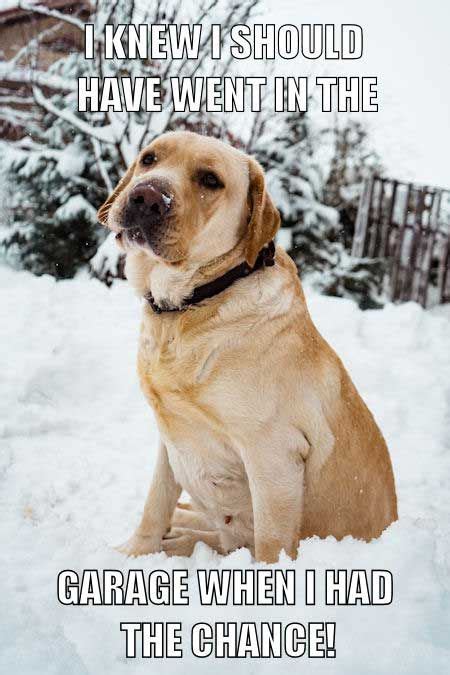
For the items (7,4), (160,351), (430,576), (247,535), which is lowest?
(247,535)

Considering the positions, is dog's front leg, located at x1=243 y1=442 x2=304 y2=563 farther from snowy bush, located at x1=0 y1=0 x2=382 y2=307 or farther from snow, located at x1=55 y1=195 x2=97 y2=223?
snow, located at x1=55 y1=195 x2=97 y2=223

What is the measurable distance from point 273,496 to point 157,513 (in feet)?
2.11

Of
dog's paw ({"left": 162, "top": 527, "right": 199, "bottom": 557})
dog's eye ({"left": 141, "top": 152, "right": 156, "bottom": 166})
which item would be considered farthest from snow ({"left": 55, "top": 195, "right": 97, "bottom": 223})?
dog's paw ({"left": 162, "top": 527, "right": 199, "bottom": 557})

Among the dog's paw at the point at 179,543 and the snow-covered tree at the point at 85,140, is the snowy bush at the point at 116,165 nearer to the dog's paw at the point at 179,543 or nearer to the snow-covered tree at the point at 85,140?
the snow-covered tree at the point at 85,140

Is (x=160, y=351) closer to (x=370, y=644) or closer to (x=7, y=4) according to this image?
(x=370, y=644)

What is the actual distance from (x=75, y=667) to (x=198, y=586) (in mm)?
527

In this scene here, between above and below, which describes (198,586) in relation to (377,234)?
above

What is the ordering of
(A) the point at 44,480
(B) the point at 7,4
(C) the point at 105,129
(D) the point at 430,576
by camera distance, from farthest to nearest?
1. (B) the point at 7,4
2. (C) the point at 105,129
3. (A) the point at 44,480
4. (D) the point at 430,576

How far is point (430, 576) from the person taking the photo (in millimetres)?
1986

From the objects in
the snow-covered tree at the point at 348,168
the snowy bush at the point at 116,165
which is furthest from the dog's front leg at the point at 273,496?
the snow-covered tree at the point at 348,168

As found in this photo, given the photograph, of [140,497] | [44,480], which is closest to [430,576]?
[140,497]

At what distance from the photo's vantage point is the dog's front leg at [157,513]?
2.53 meters

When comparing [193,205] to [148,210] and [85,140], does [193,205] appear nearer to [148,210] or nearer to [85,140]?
[148,210]

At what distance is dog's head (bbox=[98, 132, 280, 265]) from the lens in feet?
7.02
